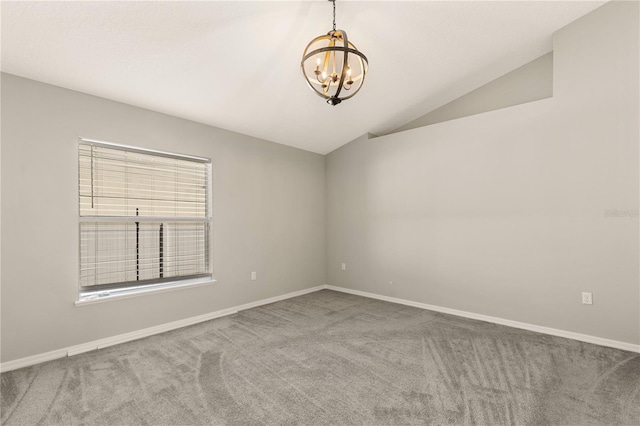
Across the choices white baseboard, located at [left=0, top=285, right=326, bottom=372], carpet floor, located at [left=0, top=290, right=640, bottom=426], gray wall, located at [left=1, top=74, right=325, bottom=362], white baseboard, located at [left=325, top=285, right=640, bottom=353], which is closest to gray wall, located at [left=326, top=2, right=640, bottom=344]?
white baseboard, located at [left=325, top=285, right=640, bottom=353]

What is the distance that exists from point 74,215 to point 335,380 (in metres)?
2.79

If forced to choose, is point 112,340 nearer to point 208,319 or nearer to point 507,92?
point 208,319

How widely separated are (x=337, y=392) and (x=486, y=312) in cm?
242

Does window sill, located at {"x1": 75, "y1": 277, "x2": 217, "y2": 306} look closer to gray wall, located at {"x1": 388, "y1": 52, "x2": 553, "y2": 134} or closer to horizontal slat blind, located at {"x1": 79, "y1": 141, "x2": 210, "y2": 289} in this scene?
horizontal slat blind, located at {"x1": 79, "y1": 141, "x2": 210, "y2": 289}

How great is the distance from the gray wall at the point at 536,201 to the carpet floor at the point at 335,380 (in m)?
0.52

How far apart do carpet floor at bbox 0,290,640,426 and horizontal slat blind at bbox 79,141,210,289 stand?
0.77 metres

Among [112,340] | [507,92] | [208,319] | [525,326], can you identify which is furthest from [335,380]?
[507,92]

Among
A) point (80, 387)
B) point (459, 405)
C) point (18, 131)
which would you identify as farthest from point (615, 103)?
point (18, 131)

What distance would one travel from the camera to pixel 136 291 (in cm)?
325

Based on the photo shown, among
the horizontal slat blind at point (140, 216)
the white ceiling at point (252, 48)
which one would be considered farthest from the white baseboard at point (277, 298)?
the white ceiling at point (252, 48)

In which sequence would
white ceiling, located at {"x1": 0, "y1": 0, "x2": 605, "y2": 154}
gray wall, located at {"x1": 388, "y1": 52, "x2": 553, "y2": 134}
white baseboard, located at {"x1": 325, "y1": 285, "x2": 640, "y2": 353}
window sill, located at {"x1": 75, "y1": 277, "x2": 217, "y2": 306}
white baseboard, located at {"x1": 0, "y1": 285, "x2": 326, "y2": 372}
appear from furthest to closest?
gray wall, located at {"x1": 388, "y1": 52, "x2": 553, "y2": 134}, window sill, located at {"x1": 75, "y1": 277, "x2": 217, "y2": 306}, white baseboard, located at {"x1": 325, "y1": 285, "x2": 640, "y2": 353}, white baseboard, located at {"x1": 0, "y1": 285, "x2": 326, "y2": 372}, white ceiling, located at {"x1": 0, "y1": 0, "x2": 605, "y2": 154}

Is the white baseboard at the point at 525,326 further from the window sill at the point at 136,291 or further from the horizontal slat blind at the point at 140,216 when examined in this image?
the horizontal slat blind at the point at 140,216

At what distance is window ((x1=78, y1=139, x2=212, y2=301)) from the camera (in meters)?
3.04

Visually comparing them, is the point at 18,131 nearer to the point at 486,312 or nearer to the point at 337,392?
the point at 337,392
